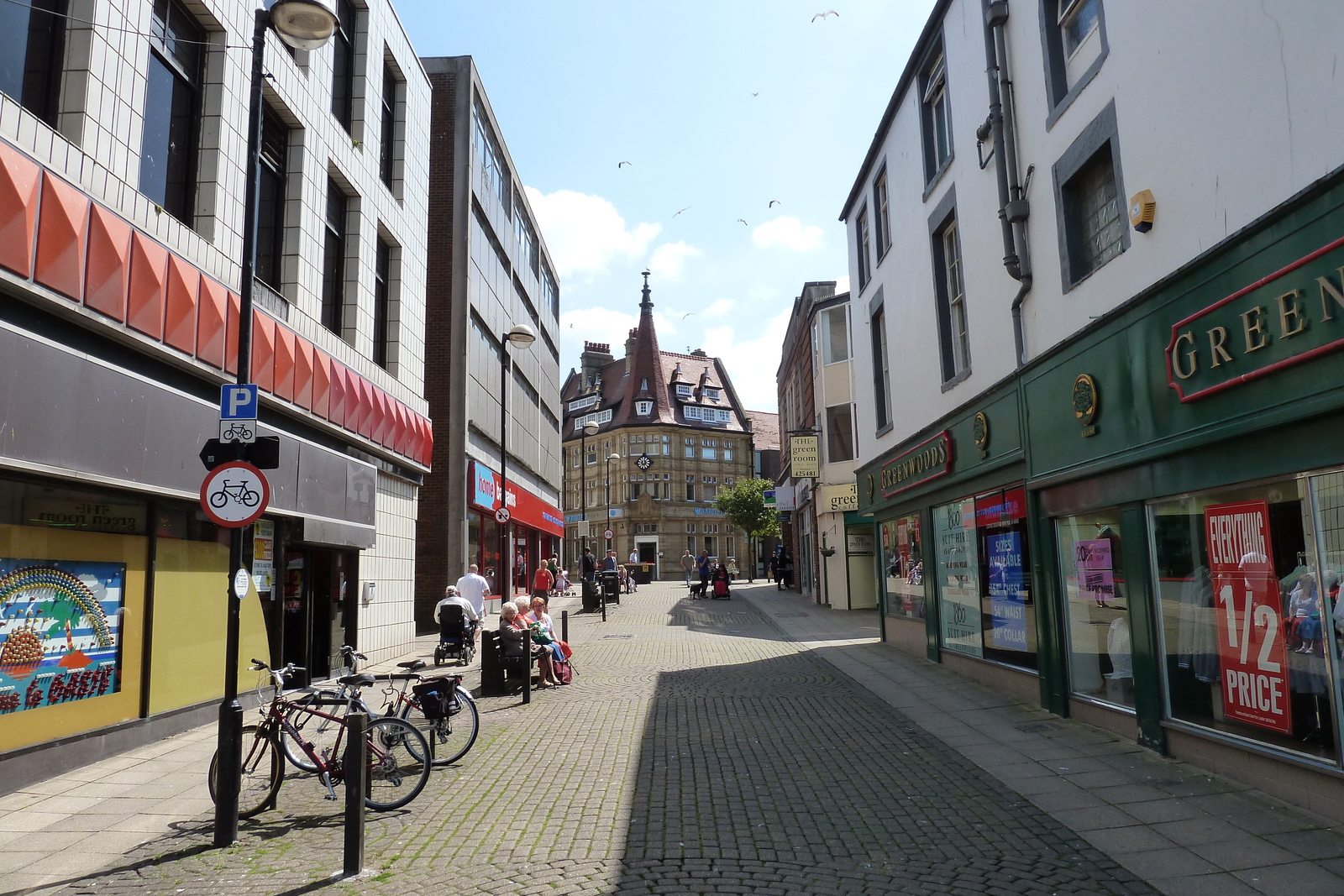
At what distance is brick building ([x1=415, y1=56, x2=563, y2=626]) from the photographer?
2231 centimetres

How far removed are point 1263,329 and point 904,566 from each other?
413 inches

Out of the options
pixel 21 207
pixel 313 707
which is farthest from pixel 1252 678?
pixel 21 207

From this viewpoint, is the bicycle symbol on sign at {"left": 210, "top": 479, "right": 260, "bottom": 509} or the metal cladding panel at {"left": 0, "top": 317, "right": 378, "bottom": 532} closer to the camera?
the bicycle symbol on sign at {"left": 210, "top": 479, "right": 260, "bottom": 509}

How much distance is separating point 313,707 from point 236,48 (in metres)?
8.64

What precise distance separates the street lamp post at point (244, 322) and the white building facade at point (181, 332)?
1844 mm

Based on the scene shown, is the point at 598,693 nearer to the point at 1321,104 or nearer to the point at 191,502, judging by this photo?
the point at 191,502

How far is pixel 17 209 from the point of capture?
6.96m

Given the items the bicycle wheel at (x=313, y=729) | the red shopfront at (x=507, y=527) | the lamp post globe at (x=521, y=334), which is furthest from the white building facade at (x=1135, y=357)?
the red shopfront at (x=507, y=527)

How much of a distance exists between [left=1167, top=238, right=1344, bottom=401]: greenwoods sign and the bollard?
21.0 feet

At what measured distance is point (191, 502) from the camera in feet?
32.5

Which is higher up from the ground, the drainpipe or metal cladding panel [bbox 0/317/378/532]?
the drainpipe

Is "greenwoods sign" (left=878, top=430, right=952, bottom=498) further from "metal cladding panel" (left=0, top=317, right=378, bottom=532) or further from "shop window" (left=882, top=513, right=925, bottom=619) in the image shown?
"metal cladding panel" (left=0, top=317, right=378, bottom=532)

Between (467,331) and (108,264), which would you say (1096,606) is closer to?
(108,264)

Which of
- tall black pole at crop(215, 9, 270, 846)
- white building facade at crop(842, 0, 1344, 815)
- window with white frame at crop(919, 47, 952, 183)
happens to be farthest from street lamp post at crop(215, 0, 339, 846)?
window with white frame at crop(919, 47, 952, 183)
